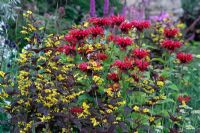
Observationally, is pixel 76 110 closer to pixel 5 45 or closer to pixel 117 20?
pixel 117 20

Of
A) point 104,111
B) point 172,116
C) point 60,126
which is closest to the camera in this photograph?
point 60,126

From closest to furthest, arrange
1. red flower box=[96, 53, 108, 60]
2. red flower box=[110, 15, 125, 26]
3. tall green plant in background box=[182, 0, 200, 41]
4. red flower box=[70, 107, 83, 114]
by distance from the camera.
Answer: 1. red flower box=[70, 107, 83, 114]
2. red flower box=[96, 53, 108, 60]
3. red flower box=[110, 15, 125, 26]
4. tall green plant in background box=[182, 0, 200, 41]

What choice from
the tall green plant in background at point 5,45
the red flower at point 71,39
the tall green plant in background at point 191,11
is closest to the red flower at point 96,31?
the red flower at point 71,39

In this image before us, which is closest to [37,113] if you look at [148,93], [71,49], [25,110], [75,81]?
[25,110]

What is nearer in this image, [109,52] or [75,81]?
[75,81]

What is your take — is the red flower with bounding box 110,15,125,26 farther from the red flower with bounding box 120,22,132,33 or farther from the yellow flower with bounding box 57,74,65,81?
the yellow flower with bounding box 57,74,65,81

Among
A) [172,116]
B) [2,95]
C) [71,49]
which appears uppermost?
[71,49]

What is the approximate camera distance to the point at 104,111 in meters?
4.18

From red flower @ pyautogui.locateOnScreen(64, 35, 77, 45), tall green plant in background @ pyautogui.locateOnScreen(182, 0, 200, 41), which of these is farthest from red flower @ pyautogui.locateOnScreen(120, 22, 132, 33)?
tall green plant in background @ pyautogui.locateOnScreen(182, 0, 200, 41)

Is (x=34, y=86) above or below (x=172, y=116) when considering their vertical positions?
above

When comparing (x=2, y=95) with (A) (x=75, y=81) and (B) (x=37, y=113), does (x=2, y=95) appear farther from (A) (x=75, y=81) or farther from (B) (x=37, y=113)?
(A) (x=75, y=81)

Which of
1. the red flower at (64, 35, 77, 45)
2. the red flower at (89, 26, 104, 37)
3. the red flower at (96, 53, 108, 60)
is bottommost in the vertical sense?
the red flower at (96, 53, 108, 60)

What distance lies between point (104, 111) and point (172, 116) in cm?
63

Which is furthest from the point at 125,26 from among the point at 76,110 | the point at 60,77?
the point at 76,110
